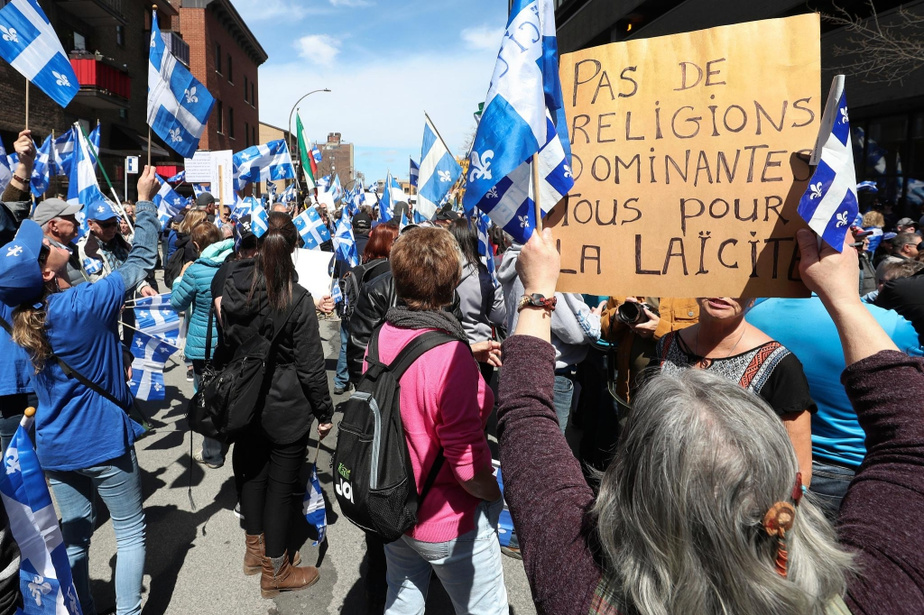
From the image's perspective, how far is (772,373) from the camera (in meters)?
2.16

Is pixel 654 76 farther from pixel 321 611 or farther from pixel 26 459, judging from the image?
pixel 321 611

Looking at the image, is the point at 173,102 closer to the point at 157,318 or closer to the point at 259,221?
the point at 157,318

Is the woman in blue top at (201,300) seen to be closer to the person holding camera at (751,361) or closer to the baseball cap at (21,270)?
the baseball cap at (21,270)

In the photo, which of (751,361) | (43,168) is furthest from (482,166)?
(43,168)

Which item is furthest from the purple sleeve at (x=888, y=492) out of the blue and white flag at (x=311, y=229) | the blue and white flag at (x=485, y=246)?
the blue and white flag at (x=311, y=229)

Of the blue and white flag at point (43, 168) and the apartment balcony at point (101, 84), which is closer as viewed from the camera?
the blue and white flag at point (43, 168)

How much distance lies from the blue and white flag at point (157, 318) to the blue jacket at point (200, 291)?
31cm

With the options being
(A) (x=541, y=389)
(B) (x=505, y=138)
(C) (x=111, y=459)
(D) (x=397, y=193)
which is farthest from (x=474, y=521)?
(D) (x=397, y=193)

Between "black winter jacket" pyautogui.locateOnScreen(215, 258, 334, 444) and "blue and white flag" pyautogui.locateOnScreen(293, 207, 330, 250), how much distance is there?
4.72 m

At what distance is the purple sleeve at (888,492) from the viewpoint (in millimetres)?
960

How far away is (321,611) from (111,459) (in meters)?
1.37

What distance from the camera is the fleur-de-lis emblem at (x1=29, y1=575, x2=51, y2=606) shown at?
1788mm

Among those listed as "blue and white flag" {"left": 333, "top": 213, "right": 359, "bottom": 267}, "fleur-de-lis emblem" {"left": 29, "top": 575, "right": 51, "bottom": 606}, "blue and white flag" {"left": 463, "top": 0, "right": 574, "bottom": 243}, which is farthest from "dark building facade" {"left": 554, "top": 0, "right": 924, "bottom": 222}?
"fleur-de-lis emblem" {"left": 29, "top": 575, "right": 51, "bottom": 606}

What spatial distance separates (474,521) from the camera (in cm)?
226
